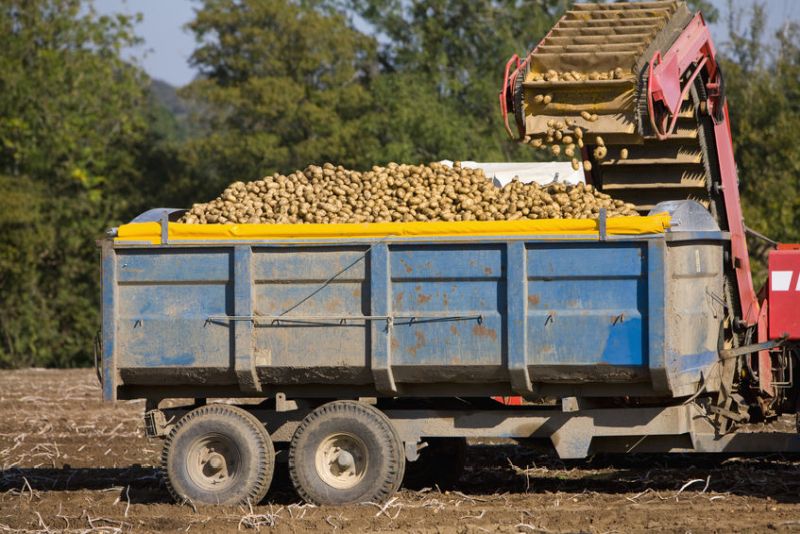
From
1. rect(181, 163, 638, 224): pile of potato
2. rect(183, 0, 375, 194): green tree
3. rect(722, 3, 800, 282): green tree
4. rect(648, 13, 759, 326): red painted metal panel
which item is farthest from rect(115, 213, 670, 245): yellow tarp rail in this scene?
rect(183, 0, 375, 194): green tree

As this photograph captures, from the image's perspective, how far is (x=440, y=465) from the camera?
10641 millimetres

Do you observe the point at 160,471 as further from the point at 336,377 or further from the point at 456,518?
the point at 456,518

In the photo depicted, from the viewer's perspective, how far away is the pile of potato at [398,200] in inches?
370

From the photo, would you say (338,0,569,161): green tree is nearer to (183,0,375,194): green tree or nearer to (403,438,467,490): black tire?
(183,0,375,194): green tree

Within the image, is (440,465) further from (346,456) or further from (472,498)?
(346,456)

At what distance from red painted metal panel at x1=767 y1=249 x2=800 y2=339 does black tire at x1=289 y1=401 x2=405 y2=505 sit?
3.27 metres

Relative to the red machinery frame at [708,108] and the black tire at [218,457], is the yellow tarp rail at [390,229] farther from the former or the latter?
the black tire at [218,457]

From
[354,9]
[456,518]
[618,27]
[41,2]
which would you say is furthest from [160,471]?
[354,9]

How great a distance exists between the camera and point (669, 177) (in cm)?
1066

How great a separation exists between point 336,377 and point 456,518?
1383mm

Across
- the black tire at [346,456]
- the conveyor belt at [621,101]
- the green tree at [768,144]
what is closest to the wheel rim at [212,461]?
the black tire at [346,456]

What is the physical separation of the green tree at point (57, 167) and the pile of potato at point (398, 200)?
21.5 metres

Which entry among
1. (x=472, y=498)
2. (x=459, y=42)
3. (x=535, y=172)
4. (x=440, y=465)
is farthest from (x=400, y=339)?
(x=459, y=42)

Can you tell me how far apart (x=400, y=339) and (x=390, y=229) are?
79 cm
